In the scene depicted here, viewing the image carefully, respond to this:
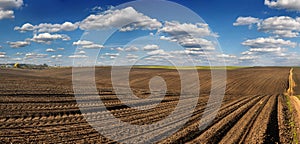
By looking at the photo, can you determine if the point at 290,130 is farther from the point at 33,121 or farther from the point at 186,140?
the point at 33,121

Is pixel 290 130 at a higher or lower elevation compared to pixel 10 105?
lower

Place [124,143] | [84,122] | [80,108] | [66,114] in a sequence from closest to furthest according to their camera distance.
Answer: [124,143] → [84,122] → [66,114] → [80,108]

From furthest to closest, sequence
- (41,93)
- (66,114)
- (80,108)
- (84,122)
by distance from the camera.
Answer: (41,93)
(80,108)
(66,114)
(84,122)

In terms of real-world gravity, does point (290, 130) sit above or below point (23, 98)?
below

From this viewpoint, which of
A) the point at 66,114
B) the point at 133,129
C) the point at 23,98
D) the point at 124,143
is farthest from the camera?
the point at 23,98

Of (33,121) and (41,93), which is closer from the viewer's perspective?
(33,121)

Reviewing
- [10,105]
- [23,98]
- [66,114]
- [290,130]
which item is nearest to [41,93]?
[23,98]

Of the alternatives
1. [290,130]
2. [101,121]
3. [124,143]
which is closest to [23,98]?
[101,121]

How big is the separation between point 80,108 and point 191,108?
741 centimetres

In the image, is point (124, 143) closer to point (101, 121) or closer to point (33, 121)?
point (101, 121)

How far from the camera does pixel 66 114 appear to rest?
1645 cm

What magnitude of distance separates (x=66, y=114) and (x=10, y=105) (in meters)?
3.72

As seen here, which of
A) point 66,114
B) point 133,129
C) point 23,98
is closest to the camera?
point 133,129

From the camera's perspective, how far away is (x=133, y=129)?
13453 millimetres
